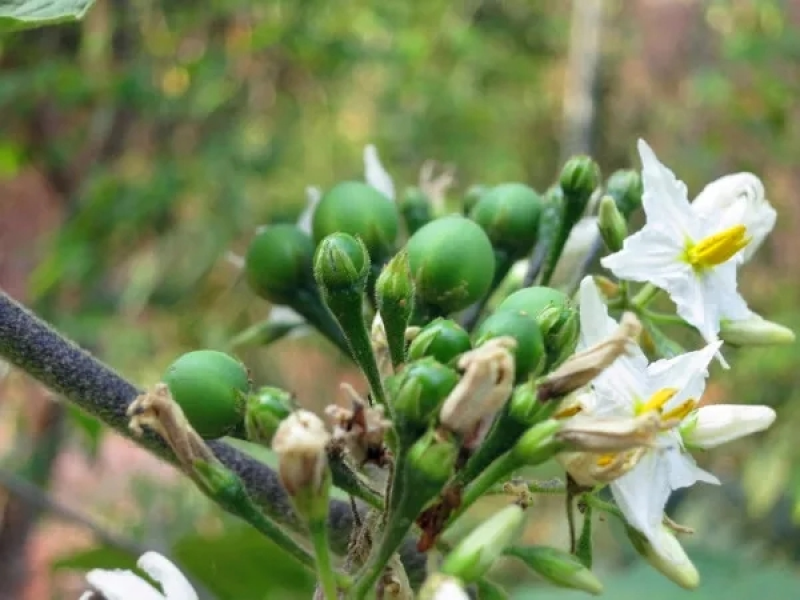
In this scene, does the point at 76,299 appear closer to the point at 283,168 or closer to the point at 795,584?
the point at 283,168

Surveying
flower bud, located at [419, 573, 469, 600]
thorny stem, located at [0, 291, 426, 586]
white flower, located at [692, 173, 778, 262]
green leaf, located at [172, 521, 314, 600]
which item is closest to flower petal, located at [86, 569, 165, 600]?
thorny stem, located at [0, 291, 426, 586]

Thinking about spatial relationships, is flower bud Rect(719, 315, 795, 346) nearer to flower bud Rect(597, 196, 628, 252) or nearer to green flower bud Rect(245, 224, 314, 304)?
flower bud Rect(597, 196, 628, 252)

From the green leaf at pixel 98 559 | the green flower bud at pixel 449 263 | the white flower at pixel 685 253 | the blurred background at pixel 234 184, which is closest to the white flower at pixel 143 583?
the green flower bud at pixel 449 263

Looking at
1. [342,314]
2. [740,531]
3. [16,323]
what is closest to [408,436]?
[342,314]

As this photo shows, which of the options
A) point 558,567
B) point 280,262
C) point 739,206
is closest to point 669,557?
point 558,567

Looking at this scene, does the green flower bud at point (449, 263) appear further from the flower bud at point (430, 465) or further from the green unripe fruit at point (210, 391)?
the flower bud at point (430, 465)

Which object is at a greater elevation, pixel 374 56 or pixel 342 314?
pixel 342 314
